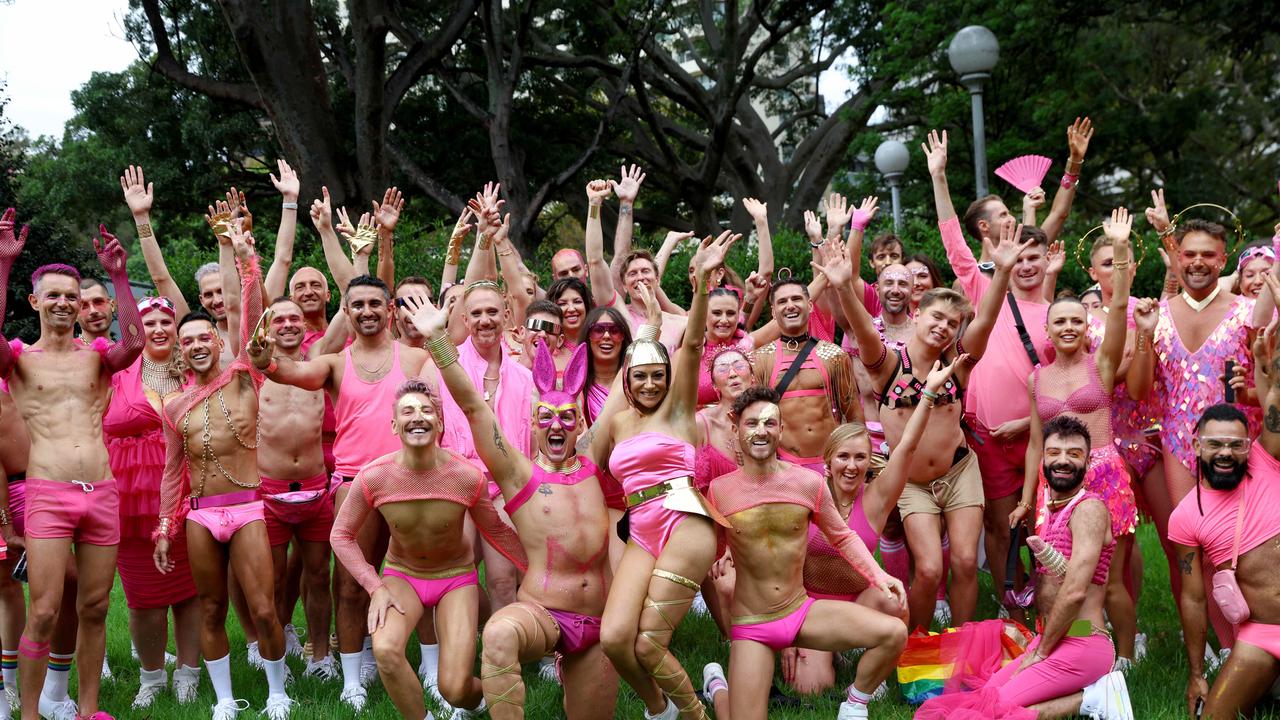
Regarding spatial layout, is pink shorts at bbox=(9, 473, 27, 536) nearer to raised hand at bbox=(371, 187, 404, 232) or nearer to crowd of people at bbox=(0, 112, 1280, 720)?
crowd of people at bbox=(0, 112, 1280, 720)

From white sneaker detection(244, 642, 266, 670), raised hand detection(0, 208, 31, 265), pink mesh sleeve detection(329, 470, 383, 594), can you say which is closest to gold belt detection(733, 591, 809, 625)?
pink mesh sleeve detection(329, 470, 383, 594)

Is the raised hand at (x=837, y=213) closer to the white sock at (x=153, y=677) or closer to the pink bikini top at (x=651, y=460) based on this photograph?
the pink bikini top at (x=651, y=460)

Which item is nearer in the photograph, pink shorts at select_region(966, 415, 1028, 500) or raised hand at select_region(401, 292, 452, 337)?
raised hand at select_region(401, 292, 452, 337)

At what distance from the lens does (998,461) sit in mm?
7227

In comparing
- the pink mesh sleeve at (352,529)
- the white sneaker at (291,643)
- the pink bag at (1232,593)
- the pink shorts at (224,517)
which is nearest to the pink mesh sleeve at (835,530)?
the pink bag at (1232,593)

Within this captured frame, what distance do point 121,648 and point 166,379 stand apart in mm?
2222

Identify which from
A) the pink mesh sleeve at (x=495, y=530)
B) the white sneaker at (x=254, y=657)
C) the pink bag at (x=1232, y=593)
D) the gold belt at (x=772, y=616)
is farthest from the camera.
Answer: the white sneaker at (x=254, y=657)

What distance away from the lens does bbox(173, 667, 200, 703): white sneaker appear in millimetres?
6797

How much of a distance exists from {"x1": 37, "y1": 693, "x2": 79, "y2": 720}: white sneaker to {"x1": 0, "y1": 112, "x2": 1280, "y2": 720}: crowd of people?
20mm

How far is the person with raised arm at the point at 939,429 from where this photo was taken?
6.65m

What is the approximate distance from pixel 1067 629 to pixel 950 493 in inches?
46.4

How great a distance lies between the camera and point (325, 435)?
7633 millimetres

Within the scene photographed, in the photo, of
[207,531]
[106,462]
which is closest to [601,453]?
[207,531]

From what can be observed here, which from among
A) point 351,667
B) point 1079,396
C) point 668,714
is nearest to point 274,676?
point 351,667
